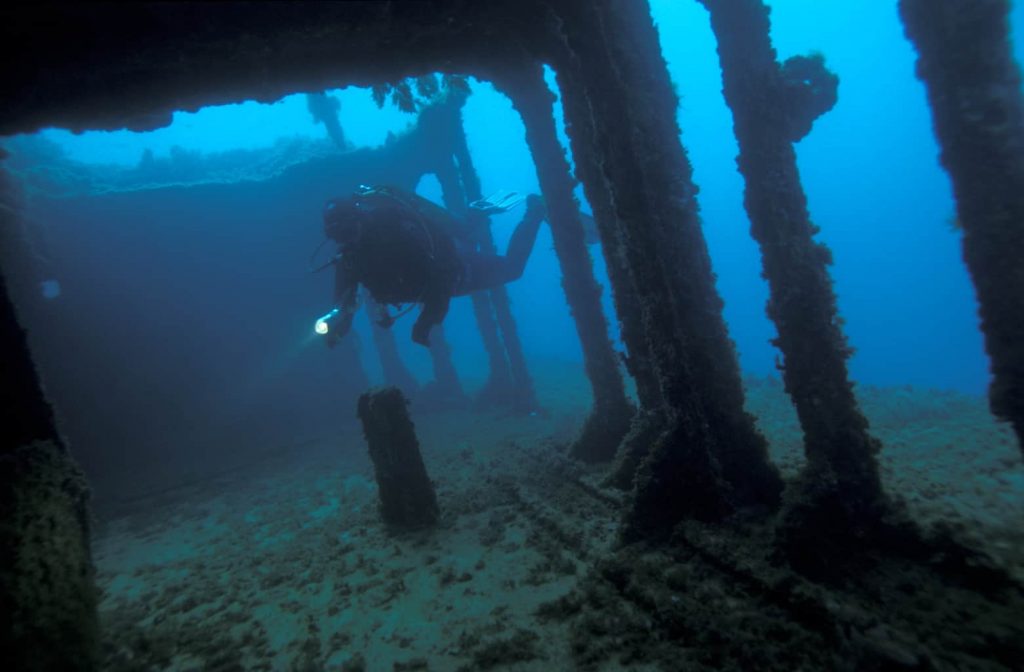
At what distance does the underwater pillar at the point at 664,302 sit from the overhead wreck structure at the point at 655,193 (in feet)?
0.05

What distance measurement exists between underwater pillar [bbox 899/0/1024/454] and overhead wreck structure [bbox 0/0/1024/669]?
0.01 m

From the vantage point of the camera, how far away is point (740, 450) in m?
4.07

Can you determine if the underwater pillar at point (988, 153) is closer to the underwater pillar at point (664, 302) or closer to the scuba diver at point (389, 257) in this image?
the underwater pillar at point (664, 302)

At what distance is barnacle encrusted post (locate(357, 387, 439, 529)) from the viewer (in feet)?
19.4

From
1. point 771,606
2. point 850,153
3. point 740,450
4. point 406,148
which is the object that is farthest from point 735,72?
point 850,153

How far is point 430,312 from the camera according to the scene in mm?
8398

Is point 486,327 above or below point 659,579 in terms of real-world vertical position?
above

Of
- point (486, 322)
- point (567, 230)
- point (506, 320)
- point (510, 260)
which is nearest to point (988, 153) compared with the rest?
point (567, 230)

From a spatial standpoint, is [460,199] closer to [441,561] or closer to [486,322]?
[486,322]

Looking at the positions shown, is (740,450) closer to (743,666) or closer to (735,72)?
(743,666)

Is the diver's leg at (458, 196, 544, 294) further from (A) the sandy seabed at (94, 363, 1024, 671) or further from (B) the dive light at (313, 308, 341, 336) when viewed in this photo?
(A) the sandy seabed at (94, 363, 1024, 671)

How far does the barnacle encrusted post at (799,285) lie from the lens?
10.8ft

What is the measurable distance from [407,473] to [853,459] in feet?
14.9

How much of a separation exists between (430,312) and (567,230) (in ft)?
8.78
